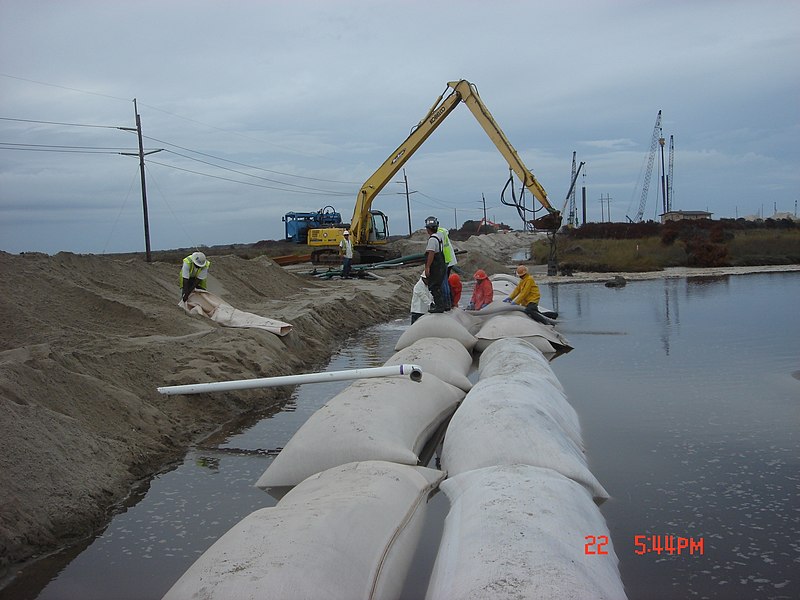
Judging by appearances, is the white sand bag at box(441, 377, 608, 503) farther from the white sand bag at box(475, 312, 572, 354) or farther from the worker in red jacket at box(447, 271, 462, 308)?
the worker in red jacket at box(447, 271, 462, 308)

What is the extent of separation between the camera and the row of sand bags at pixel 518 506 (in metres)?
2.52

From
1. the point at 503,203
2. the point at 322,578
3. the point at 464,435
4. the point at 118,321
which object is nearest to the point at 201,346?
the point at 118,321

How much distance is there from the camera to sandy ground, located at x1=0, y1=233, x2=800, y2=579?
13.5 ft

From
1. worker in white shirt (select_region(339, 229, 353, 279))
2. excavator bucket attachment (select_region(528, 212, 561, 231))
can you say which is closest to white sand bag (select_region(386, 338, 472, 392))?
excavator bucket attachment (select_region(528, 212, 561, 231))

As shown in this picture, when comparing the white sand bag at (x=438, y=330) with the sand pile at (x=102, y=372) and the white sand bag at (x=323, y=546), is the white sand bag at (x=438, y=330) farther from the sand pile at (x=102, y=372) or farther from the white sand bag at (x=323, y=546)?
the white sand bag at (x=323, y=546)

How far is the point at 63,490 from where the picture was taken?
421 cm

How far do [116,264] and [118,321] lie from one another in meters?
2.47

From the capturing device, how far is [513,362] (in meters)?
6.04

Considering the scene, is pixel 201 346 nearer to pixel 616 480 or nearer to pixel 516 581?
pixel 616 480

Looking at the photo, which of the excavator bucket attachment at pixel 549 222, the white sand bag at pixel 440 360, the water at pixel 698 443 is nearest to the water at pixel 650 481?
the water at pixel 698 443

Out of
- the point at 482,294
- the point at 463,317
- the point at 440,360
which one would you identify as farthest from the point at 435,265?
the point at 440,360
